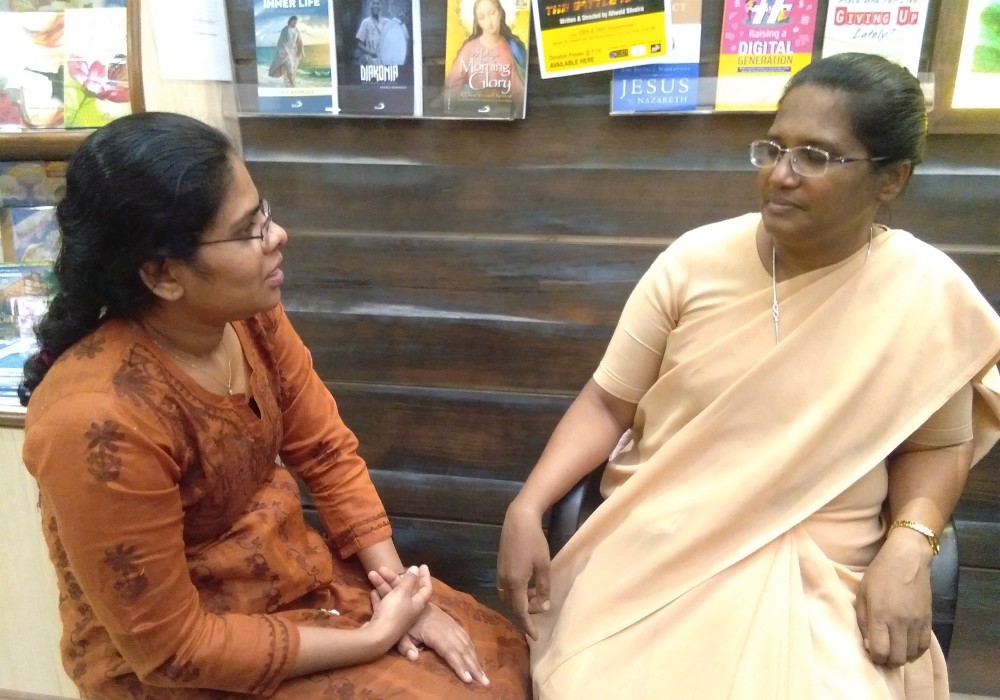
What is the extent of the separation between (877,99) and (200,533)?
1.04m

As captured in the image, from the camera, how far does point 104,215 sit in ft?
2.67

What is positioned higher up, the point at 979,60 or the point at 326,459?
the point at 979,60

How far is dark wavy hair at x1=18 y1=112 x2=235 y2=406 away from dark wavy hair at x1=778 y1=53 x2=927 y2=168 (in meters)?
0.75

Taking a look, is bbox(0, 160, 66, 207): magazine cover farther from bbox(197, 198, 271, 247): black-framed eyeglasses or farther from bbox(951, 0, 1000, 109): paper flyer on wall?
bbox(951, 0, 1000, 109): paper flyer on wall

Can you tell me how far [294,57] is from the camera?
4.81 ft

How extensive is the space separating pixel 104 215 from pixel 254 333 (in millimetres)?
333

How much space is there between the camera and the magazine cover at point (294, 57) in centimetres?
144

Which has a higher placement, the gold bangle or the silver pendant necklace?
the silver pendant necklace

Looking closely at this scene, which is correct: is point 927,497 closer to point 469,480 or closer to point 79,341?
point 469,480

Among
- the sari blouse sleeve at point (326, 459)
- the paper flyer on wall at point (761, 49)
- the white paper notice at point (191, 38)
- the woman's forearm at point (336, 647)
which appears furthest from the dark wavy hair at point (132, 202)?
the paper flyer on wall at point (761, 49)

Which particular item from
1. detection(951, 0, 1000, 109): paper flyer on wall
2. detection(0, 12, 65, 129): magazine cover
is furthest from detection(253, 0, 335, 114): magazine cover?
detection(951, 0, 1000, 109): paper flyer on wall

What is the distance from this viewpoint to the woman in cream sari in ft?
3.00

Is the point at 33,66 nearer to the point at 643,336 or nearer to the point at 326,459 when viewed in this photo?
the point at 326,459

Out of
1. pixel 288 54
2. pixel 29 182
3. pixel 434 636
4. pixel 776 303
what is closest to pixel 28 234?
pixel 29 182
